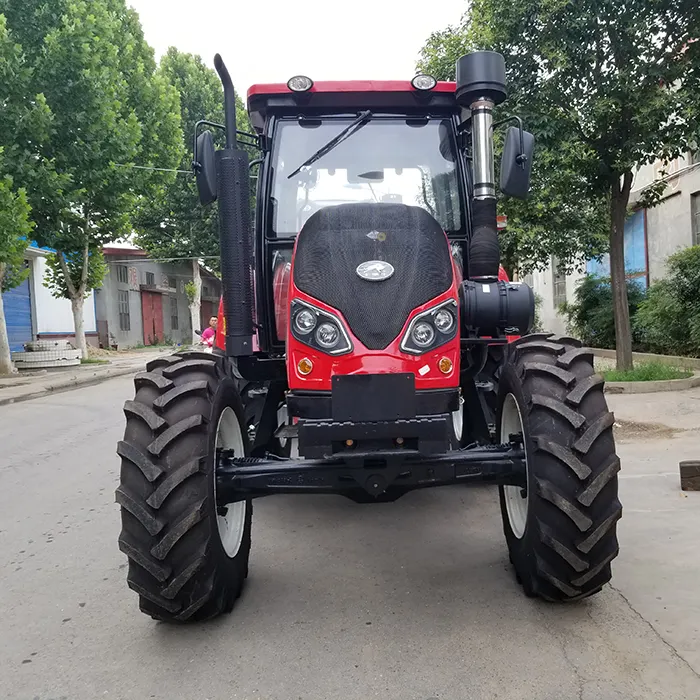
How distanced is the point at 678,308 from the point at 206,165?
11808 millimetres

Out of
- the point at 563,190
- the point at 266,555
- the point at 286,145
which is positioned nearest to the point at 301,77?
the point at 286,145

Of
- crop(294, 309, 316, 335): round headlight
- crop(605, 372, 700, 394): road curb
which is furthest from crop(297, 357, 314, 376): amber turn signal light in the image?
crop(605, 372, 700, 394): road curb

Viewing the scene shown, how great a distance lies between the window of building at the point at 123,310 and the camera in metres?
36.1

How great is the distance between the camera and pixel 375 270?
3.07 m

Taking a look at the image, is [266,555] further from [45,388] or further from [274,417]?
[45,388]

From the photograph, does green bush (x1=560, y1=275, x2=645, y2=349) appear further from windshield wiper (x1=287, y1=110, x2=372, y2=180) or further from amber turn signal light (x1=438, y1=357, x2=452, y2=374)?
amber turn signal light (x1=438, y1=357, x2=452, y2=374)

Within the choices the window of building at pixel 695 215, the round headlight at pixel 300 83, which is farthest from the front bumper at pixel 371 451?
the window of building at pixel 695 215

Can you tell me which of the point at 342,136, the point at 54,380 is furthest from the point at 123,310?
the point at 342,136

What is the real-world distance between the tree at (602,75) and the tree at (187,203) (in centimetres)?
2023

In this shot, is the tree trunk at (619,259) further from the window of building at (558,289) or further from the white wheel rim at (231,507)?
the window of building at (558,289)

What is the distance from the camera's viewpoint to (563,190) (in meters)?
10.5

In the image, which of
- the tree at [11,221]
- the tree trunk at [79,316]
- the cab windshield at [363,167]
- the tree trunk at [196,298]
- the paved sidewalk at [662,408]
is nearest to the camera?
the cab windshield at [363,167]

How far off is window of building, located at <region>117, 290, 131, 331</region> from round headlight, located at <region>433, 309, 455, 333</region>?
1385 inches

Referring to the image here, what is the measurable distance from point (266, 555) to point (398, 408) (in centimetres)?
175
